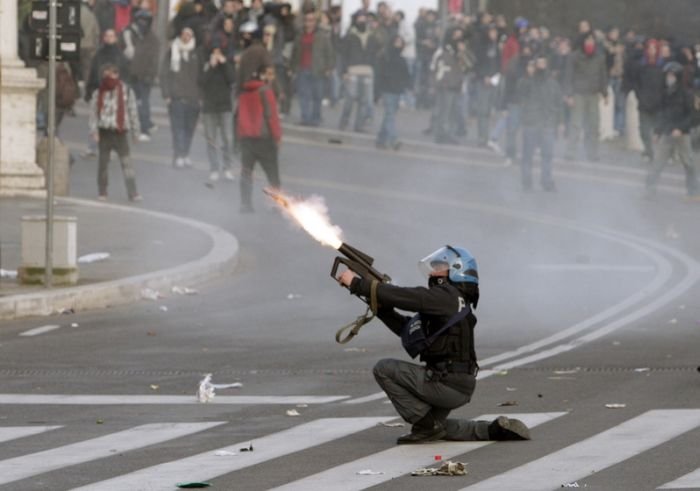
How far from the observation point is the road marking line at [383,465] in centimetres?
981

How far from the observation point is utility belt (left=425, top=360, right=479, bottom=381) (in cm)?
1108

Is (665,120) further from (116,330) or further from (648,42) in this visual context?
(116,330)

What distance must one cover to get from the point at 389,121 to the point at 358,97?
5.73 feet

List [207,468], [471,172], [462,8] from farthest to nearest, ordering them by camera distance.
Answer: [462,8] → [471,172] → [207,468]

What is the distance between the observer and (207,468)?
10.3 meters

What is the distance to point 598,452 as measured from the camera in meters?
10.8

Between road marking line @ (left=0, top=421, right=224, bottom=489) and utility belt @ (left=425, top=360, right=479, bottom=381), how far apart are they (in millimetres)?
1539

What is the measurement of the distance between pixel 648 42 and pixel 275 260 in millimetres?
14464

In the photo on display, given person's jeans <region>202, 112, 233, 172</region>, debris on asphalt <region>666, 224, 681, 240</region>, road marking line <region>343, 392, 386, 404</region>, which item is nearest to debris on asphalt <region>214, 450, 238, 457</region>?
road marking line <region>343, 392, 386, 404</region>

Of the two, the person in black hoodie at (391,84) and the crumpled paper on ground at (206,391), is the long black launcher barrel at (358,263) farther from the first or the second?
the person in black hoodie at (391,84)

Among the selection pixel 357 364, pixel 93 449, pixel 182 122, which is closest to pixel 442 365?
pixel 93 449

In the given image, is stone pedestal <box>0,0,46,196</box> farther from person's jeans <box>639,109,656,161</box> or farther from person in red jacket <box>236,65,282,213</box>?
→ person's jeans <box>639,109,656,161</box>

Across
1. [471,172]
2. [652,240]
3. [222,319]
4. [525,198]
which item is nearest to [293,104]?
[471,172]

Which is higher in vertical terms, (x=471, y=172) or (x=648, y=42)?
(x=648, y=42)
